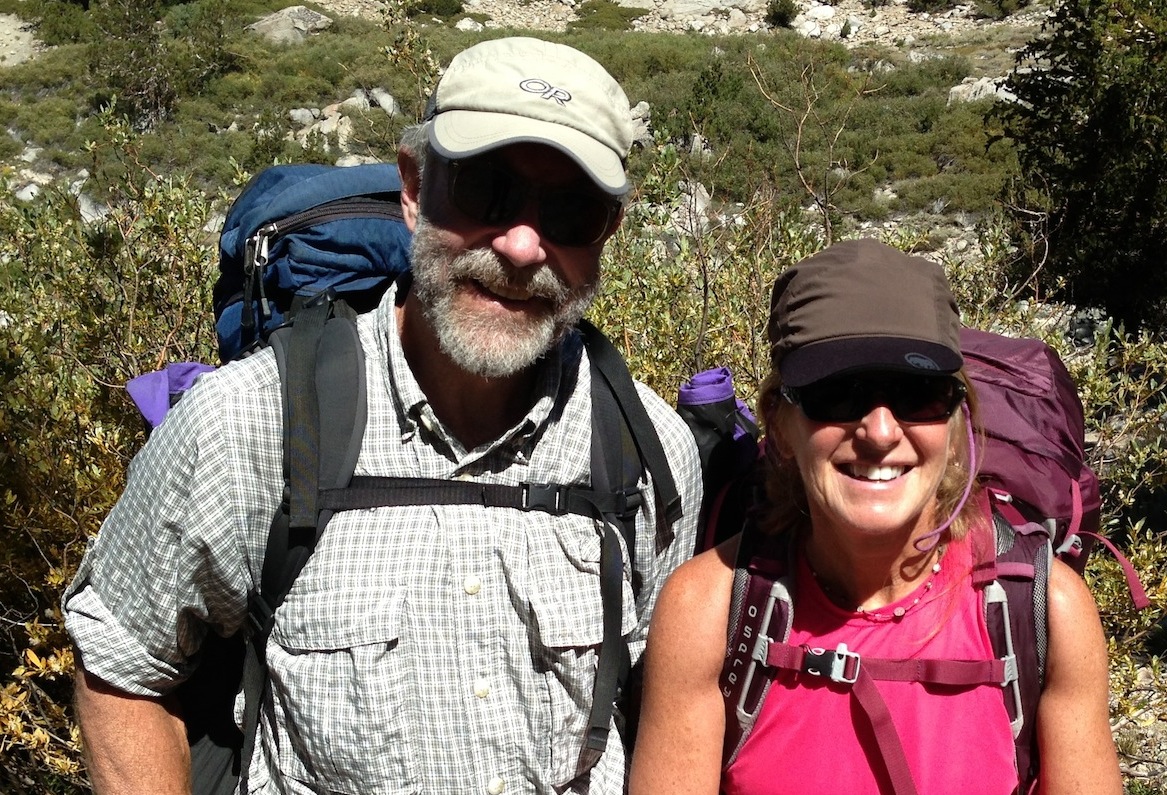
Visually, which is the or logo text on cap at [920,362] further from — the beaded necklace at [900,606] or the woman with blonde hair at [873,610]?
the beaded necklace at [900,606]

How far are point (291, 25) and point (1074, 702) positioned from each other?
2928 centimetres

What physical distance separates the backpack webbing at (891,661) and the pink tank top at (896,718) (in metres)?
0.02

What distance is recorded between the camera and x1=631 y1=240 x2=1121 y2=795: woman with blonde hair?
1.54 meters

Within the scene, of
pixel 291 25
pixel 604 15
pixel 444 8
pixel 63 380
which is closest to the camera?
pixel 63 380

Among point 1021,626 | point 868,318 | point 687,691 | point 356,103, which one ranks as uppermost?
point 868,318

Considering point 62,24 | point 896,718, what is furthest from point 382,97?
point 896,718

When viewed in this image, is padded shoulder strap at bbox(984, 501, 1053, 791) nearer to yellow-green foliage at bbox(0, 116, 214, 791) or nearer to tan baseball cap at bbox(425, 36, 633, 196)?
tan baseball cap at bbox(425, 36, 633, 196)

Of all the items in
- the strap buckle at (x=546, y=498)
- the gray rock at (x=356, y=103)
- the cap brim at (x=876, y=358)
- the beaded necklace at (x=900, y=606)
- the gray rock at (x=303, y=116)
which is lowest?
the gray rock at (x=303, y=116)

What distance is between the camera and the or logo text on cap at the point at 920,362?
1502mm

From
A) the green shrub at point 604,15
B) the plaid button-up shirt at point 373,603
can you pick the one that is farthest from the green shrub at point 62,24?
the plaid button-up shirt at point 373,603

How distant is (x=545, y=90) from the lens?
1.61m

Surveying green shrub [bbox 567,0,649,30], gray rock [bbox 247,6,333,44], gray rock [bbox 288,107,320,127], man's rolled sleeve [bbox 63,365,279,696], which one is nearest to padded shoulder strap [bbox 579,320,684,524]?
man's rolled sleeve [bbox 63,365,279,696]

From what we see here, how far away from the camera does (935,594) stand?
5.37 feet

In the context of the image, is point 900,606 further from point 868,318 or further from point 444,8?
point 444,8
